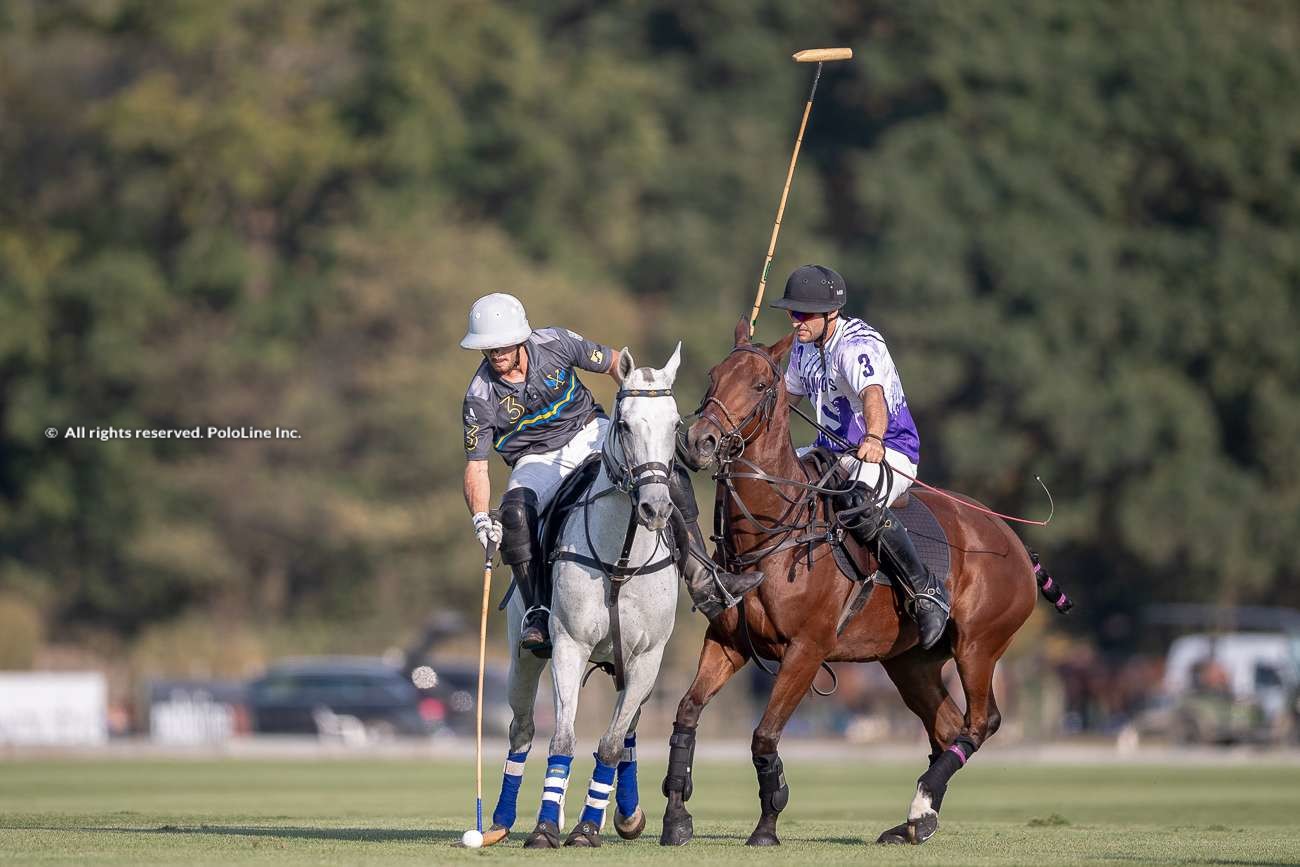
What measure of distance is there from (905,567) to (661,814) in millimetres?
5359

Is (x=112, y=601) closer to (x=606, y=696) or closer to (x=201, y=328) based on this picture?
(x=201, y=328)

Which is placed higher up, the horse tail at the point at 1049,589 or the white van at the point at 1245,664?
the horse tail at the point at 1049,589

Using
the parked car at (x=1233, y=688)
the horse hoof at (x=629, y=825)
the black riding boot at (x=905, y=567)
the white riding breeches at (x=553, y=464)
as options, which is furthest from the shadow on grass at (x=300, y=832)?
the parked car at (x=1233, y=688)

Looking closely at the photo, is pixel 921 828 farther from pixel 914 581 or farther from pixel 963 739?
pixel 914 581

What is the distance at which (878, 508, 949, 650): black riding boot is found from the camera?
11883 millimetres

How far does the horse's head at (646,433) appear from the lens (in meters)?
10.1

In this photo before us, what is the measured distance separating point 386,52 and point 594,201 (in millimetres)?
5734

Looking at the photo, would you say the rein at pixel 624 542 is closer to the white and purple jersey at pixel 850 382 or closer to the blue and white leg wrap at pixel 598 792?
the blue and white leg wrap at pixel 598 792

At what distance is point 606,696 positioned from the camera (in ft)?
127

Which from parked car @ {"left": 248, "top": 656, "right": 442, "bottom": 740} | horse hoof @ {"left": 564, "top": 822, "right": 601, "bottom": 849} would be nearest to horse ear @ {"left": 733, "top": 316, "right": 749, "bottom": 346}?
horse hoof @ {"left": 564, "top": 822, "right": 601, "bottom": 849}

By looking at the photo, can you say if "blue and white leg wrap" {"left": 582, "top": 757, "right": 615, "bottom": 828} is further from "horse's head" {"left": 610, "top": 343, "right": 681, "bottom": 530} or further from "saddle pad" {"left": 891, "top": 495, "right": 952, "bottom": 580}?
"saddle pad" {"left": 891, "top": 495, "right": 952, "bottom": 580}

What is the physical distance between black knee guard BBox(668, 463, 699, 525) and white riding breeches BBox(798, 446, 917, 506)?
47.2 inches

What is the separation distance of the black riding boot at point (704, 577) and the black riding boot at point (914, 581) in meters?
0.92

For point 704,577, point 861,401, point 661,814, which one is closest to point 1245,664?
point 661,814
